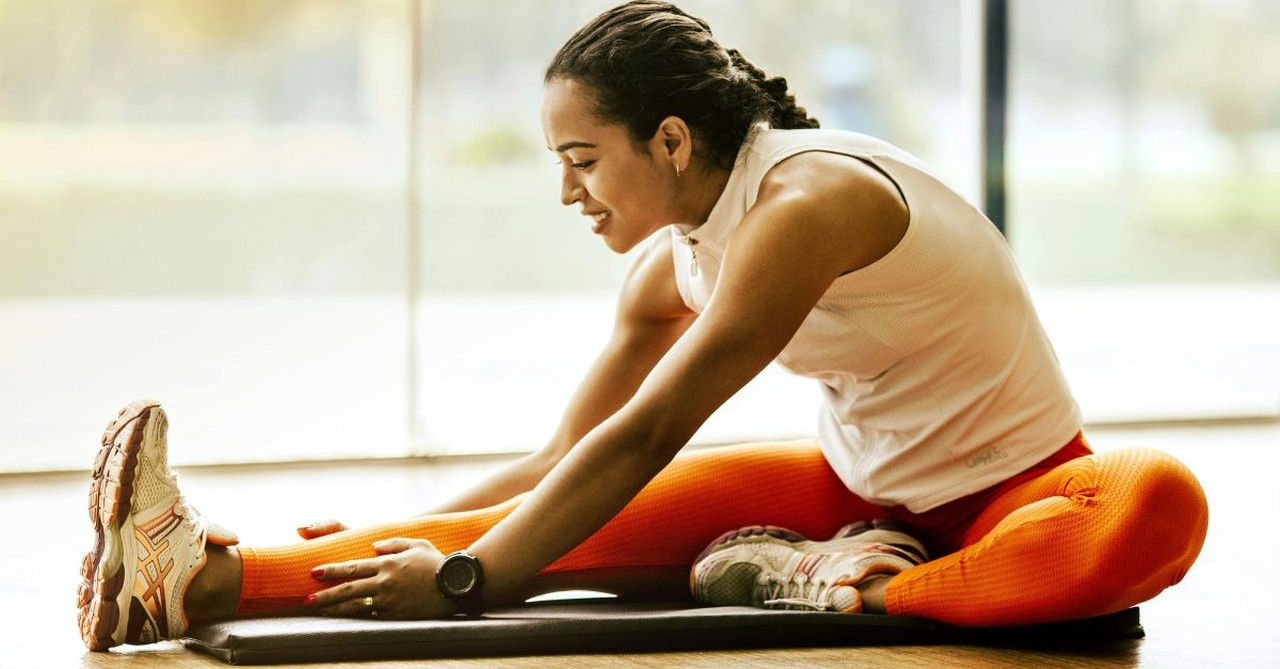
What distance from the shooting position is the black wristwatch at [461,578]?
166 centimetres

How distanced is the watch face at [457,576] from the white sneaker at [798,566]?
0.32m

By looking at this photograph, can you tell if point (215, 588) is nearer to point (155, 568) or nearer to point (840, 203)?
point (155, 568)

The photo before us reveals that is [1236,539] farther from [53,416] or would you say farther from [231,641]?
[53,416]

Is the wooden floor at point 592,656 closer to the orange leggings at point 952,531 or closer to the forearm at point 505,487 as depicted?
the orange leggings at point 952,531

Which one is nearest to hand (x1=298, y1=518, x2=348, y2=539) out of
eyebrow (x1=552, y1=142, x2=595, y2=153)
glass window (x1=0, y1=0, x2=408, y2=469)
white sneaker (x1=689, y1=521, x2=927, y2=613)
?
white sneaker (x1=689, y1=521, x2=927, y2=613)

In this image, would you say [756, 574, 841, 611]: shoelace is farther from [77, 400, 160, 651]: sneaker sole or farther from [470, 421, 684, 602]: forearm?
[77, 400, 160, 651]: sneaker sole

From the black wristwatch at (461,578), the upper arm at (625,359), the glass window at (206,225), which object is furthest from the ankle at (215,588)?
the glass window at (206,225)

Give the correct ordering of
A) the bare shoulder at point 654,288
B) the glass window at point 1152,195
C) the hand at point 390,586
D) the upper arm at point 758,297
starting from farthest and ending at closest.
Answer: the glass window at point 1152,195 → the bare shoulder at point 654,288 → the hand at point 390,586 → the upper arm at point 758,297

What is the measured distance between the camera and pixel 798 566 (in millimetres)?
1795

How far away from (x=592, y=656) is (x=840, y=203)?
22.5 inches

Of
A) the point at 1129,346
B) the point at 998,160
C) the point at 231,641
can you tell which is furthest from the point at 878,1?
the point at 231,641

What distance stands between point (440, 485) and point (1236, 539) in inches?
64.1

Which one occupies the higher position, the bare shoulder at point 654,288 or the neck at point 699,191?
the neck at point 699,191

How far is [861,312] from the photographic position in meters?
1.71
